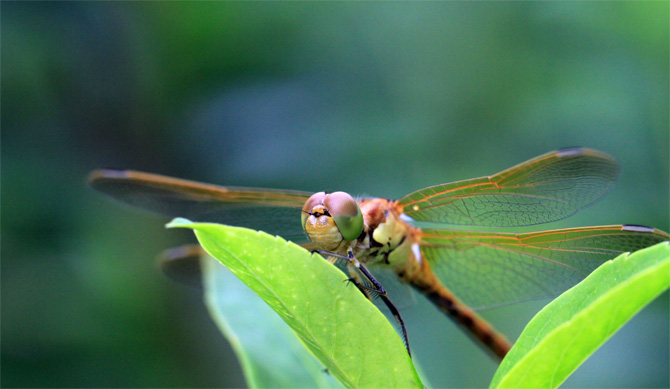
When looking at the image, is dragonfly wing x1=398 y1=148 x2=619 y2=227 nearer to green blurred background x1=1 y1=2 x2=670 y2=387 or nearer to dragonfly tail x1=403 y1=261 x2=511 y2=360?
dragonfly tail x1=403 y1=261 x2=511 y2=360

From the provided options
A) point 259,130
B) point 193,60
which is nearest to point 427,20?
point 259,130

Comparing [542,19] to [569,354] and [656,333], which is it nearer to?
[656,333]

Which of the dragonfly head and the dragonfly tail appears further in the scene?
the dragonfly tail

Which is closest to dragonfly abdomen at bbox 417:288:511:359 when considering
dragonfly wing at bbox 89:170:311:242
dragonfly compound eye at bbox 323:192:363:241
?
Result: dragonfly wing at bbox 89:170:311:242

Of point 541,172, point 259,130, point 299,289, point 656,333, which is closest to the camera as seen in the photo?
point 299,289

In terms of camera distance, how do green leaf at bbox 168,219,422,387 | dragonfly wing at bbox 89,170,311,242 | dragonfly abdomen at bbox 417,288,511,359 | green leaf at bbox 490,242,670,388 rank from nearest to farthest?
green leaf at bbox 490,242,670,388 → green leaf at bbox 168,219,422,387 → dragonfly wing at bbox 89,170,311,242 → dragonfly abdomen at bbox 417,288,511,359

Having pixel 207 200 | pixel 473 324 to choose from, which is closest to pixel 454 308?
pixel 473 324

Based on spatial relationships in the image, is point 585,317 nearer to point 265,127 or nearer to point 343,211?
point 343,211
